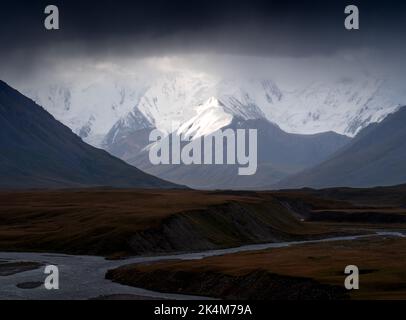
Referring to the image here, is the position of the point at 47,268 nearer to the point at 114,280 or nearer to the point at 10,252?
the point at 114,280

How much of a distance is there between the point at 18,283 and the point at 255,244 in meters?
78.1

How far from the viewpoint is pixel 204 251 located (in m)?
164

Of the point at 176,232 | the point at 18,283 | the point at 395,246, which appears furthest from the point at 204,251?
the point at 18,283

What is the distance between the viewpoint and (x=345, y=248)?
518ft
